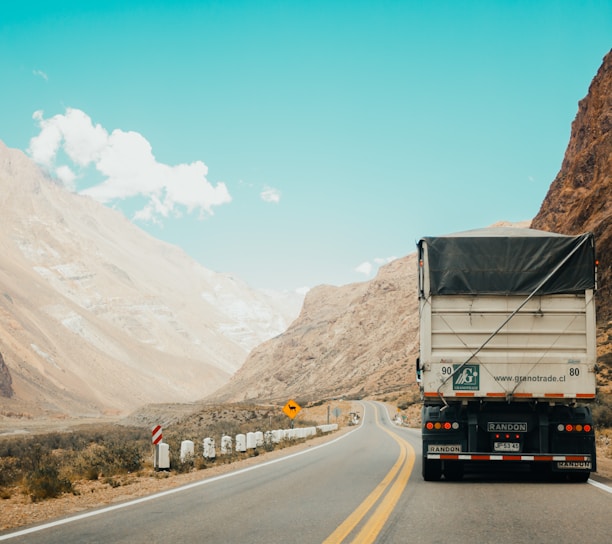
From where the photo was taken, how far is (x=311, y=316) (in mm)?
174250

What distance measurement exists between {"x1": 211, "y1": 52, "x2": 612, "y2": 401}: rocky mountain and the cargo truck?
3084 cm

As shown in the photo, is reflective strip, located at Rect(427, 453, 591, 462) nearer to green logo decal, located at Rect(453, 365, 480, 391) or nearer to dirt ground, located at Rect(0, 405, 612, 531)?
green logo decal, located at Rect(453, 365, 480, 391)

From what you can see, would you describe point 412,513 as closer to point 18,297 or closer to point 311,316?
point 18,297

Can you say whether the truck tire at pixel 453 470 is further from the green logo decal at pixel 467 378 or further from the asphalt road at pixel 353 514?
the green logo decal at pixel 467 378

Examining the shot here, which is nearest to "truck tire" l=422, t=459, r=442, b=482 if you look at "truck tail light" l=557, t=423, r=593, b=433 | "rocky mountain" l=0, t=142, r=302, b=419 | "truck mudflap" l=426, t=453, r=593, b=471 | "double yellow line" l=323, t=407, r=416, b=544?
"double yellow line" l=323, t=407, r=416, b=544

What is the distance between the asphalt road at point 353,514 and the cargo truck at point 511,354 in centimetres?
68

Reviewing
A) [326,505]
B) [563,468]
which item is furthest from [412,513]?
[563,468]

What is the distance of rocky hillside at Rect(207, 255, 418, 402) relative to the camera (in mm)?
119438

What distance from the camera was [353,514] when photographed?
9.61m

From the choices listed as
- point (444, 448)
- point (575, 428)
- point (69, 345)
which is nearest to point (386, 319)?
point (69, 345)

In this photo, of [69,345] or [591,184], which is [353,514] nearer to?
[591,184]

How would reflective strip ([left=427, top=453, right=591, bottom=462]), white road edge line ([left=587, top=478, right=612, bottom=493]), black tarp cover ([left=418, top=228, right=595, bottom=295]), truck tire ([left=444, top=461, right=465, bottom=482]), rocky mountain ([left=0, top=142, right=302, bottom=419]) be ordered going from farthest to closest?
rocky mountain ([left=0, top=142, right=302, bottom=419])
truck tire ([left=444, top=461, right=465, bottom=482])
black tarp cover ([left=418, top=228, right=595, bottom=295])
reflective strip ([left=427, top=453, right=591, bottom=462])
white road edge line ([left=587, top=478, right=612, bottom=493])

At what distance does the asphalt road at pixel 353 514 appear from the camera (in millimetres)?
8172

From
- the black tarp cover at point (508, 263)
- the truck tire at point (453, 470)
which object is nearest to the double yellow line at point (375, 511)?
the truck tire at point (453, 470)
